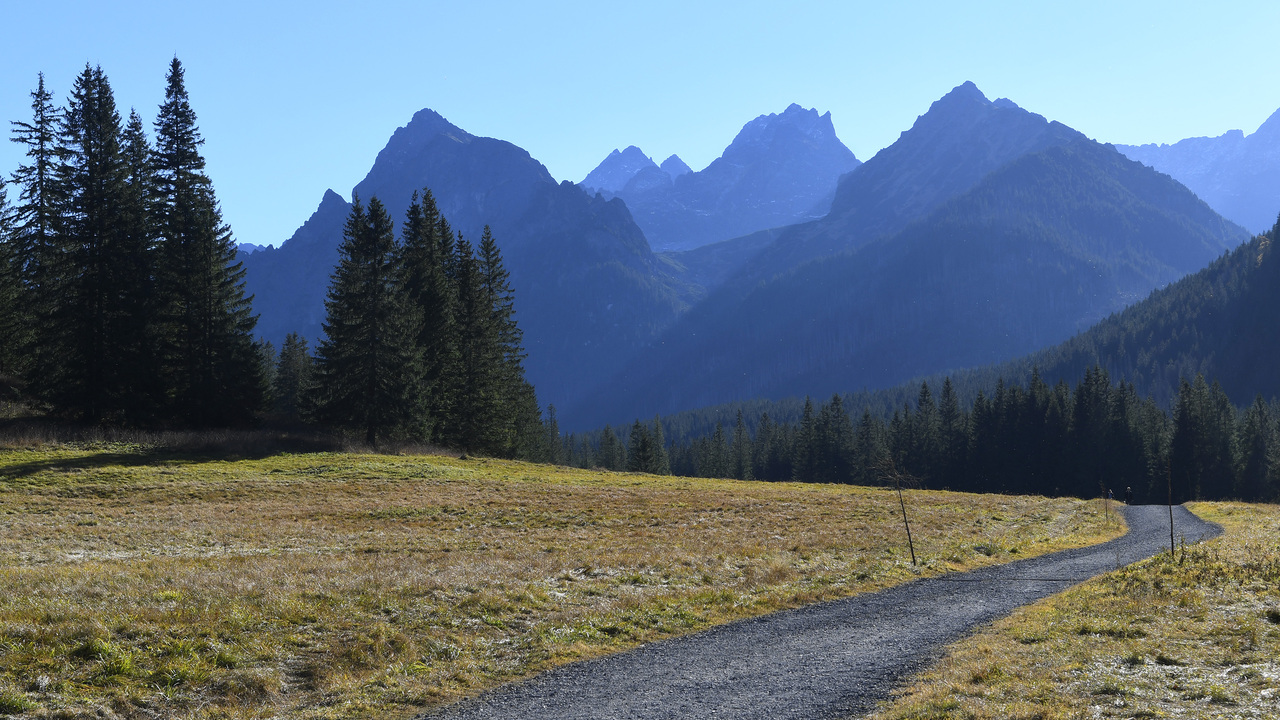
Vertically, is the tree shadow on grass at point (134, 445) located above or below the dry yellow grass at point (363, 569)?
above

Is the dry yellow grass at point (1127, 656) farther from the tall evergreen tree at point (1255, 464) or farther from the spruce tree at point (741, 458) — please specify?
the spruce tree at point (741, 458)

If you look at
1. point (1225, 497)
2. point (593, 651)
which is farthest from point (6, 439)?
point (1225, 497)

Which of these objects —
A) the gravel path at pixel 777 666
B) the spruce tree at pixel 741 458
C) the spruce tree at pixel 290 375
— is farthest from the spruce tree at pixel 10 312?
the spruce tree at pixel 741 458

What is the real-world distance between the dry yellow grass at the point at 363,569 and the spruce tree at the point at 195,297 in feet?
27.3

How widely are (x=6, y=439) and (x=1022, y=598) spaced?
1985 inches

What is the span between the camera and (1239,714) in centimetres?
1012

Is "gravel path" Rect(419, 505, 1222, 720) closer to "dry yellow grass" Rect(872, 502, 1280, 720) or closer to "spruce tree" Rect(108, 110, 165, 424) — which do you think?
"dry yellow grass" Rect(872, 502, 1280, 720)

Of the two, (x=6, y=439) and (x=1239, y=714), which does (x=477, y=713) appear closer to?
(x=1239, y=714)

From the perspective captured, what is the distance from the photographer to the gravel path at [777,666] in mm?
12062

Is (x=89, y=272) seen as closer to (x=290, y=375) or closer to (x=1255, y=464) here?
(x=290, y=375)

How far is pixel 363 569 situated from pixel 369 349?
3647 centimetres

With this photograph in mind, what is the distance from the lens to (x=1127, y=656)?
13289 millimetres

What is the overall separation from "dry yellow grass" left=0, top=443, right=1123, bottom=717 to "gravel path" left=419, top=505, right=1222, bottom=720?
95 centimetres

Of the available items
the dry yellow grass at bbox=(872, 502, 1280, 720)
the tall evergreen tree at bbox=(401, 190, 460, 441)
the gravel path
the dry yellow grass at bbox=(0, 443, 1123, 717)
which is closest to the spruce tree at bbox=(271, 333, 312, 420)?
the tall evergreen tree at bbox=(401, 190, 460, 441)
